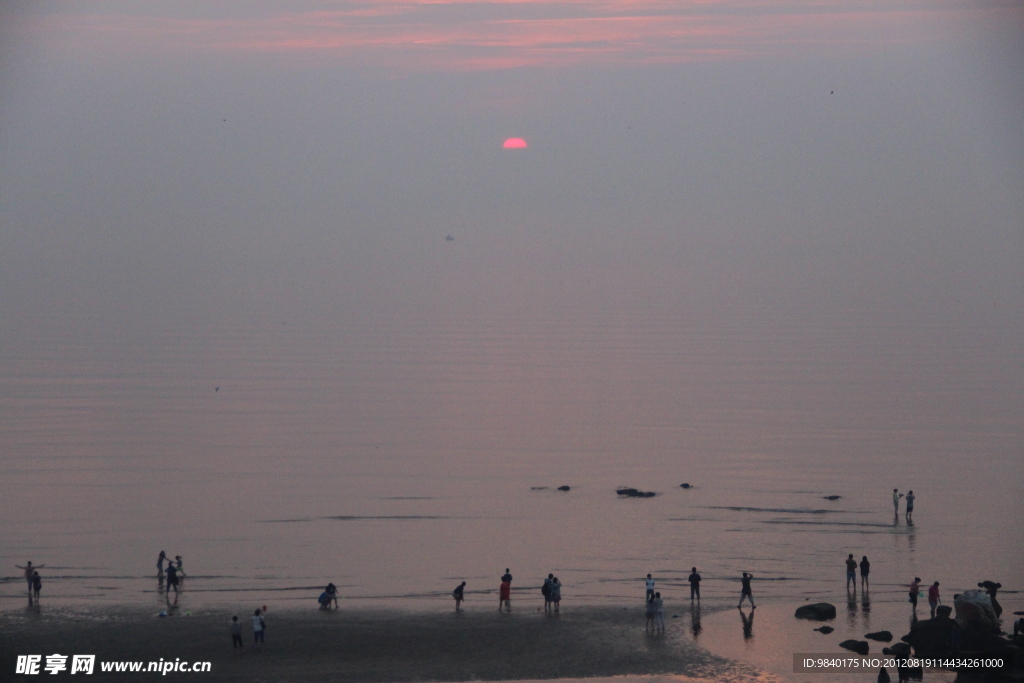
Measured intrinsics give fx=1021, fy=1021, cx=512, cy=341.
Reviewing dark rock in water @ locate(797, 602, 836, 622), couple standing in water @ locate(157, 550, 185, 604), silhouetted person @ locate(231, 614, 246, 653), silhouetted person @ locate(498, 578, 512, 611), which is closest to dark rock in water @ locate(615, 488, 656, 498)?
silhouetted person @ locate(498, 578, 512, 611)

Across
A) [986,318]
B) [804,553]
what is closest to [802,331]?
[986,318]

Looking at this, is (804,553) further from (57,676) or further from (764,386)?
(764,386)

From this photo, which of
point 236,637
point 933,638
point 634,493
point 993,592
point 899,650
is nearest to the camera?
point 899,650

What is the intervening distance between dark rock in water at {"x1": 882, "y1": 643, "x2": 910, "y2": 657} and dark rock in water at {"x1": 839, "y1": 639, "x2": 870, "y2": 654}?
0.47 m

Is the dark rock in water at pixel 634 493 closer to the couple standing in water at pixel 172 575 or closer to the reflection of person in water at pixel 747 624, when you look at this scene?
the reflection of person in water at pixel 747 624

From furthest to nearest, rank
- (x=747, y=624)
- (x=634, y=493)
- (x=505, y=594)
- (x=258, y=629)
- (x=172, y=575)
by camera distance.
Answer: (x=634, y=493), (x=172, y=575), (x=505, y=594), (x=747, y=624), (x=258, y=629)

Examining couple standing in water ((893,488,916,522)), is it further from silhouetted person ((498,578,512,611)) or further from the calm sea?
silhouetted person ((498,578,512,611))

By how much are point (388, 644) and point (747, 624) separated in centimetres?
1062

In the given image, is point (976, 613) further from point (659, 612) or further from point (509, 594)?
point (509, 594)

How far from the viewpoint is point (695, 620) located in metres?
31.0

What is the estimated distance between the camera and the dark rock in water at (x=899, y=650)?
26.1 meters

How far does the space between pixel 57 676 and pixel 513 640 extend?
12.0 metres

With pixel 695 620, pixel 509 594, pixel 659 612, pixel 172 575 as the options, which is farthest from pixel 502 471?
pixel 659 612

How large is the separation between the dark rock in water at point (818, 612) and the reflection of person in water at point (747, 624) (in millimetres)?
1453
